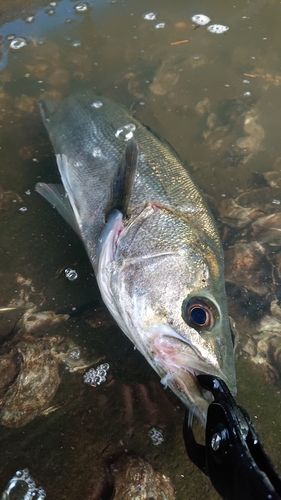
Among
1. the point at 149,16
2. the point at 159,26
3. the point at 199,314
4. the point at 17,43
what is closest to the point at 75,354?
the point at 199,314

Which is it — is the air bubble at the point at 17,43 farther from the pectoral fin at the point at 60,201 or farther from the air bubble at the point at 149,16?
the pectoral fin at the point at 60,201

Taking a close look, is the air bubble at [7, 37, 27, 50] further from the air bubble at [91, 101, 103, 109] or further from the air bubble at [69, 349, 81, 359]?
the air bubble at [69, 349, 81, 359]

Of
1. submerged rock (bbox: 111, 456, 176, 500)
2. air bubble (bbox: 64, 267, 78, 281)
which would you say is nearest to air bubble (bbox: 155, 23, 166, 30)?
air bubble (bbox: 64, 267, 78, 281)

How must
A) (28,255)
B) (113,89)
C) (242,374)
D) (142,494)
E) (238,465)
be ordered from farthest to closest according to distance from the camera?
(113,89) → (28,255) → (242,374) → (142,494) → (238,465)

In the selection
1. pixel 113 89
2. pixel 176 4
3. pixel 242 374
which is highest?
pixel 176 4

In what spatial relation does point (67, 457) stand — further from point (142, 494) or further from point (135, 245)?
point (135, 245)

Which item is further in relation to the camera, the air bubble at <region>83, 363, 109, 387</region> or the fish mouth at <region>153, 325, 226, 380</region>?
the air bubble at <region>83, 363, 109, 387</region>

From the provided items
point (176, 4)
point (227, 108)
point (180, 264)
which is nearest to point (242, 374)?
point (180, 264)
